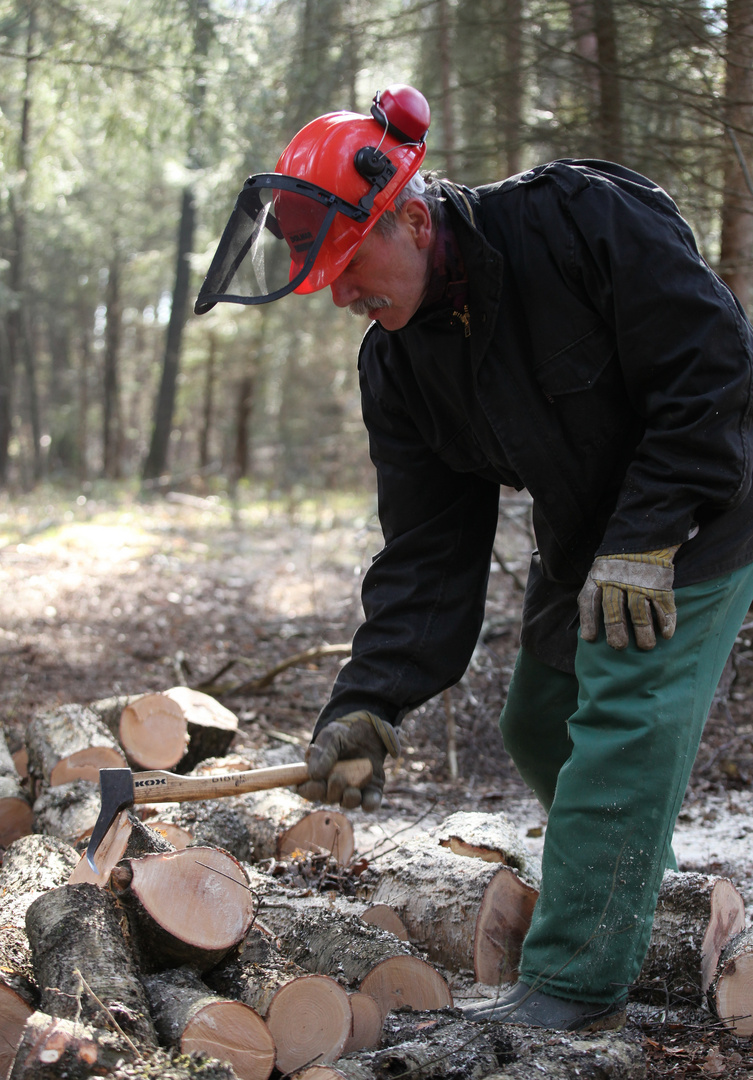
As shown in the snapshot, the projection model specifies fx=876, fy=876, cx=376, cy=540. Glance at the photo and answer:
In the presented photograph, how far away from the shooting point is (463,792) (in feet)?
13.1

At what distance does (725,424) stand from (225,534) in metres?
9.84

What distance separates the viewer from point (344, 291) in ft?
7.20

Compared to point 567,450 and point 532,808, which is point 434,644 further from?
point 532,808

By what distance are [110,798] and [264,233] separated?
1554 mm

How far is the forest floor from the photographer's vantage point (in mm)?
3393

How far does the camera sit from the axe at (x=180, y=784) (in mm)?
2205

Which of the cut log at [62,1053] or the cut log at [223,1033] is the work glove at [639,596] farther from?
the cut log at [62,1053]

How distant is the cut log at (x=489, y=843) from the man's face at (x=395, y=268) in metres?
1.61

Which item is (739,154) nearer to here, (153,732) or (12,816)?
(153,732)

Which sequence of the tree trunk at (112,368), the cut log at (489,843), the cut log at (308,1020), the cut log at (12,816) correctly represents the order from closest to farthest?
the cut log at (308,1020) < the cut log at (489,843) < the cut log at (12,816) < the tree trunk at (112,368)

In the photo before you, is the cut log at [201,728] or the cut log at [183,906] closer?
the cut log at [183,906]

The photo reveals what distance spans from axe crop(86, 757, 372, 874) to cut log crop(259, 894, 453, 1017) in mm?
366

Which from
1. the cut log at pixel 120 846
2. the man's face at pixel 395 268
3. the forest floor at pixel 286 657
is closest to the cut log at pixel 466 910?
the forest floor at pixel 286 657

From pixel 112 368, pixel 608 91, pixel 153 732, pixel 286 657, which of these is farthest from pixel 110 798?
pixel 112 368
